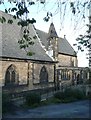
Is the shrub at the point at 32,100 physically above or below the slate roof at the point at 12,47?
below

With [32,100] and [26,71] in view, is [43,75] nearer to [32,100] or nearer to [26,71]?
[26,71]

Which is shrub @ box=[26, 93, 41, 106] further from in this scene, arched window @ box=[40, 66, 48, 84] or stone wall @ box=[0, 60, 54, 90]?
arched window @ box=[40, 66, 48, 84]

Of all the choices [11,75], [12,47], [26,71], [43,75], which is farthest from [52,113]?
[43,75]

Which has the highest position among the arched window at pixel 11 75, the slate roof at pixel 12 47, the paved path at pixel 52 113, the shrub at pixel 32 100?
the slate roof at pixel 12 47

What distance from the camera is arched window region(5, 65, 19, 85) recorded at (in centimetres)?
2981

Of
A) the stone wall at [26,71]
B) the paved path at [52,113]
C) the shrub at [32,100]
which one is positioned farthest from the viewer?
the stone wall at [26,71]

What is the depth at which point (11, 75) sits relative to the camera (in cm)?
3048

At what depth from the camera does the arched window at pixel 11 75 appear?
97.8ft

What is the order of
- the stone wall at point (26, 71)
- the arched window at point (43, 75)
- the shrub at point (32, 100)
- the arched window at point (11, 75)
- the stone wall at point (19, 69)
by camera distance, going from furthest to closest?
1. the arched window at point (43, 75)
2. the arched window at point (11, 75)
3. the stone wall at point (26, 71)
4. the stone wall at point (19, 69)
5. the shrub at point (32, 100)

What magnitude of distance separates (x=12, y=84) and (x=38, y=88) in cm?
566

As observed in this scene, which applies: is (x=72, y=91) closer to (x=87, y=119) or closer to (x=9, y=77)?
(x=9, y=77)

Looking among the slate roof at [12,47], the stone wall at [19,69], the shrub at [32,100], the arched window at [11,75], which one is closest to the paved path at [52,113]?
the shrub at [32,100]

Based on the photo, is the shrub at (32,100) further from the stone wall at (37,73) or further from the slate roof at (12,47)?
the stone wall at (37,73)

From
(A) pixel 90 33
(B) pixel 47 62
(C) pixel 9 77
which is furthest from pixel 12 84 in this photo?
(A) pixel 90 33
